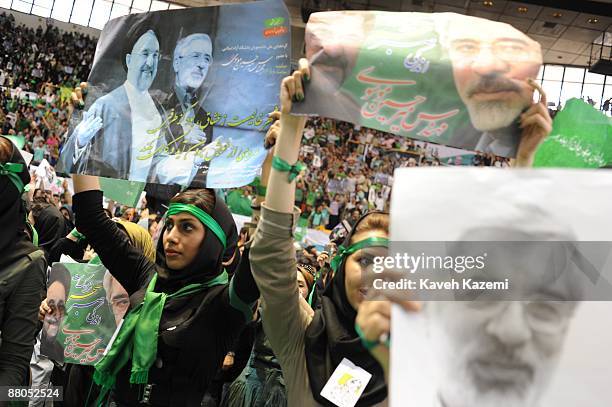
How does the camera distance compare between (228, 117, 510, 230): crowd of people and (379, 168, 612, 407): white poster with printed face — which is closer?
(379, 168, 612, 407): white poster with printed face

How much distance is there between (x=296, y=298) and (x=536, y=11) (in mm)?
13656

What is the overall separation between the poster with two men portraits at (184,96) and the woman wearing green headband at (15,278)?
207 millimetres

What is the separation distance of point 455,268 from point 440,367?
0.48 ft

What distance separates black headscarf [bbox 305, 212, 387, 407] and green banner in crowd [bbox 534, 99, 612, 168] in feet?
1.89

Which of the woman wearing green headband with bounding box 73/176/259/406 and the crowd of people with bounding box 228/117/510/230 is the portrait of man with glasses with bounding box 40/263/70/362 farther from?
the crowd of people with bounding box 228/117/510/230

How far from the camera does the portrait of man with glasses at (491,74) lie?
118 centimetres

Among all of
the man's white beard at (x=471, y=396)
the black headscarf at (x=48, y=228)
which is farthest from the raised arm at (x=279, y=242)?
the black headscarf at (x=48, y=228)

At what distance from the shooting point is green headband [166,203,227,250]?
2008mm

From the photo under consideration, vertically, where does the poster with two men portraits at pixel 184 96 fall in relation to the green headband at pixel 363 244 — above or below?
above

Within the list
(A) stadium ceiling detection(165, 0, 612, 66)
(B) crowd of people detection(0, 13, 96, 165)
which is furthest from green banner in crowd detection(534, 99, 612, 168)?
(B) crowd of people detection(0, 13, 96, 165)

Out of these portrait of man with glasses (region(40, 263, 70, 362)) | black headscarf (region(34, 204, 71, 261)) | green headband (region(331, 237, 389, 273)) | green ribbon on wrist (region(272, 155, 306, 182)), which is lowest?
portrait of man with glasses (region(40, 263, 70, 362))

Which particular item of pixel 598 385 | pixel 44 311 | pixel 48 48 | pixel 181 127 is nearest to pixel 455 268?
pixel 598 385

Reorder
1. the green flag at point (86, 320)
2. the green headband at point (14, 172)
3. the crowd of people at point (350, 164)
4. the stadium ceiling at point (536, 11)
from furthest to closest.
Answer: the stadium ceiling at point (536, 11) < the crowd of people at point (350, 164) < the green flag at point (86, 320) < the green headband at point (14, 172)

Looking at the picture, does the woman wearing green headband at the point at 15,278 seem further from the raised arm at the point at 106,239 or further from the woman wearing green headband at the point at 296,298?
the woman wearing green headband at the point at 296,298
